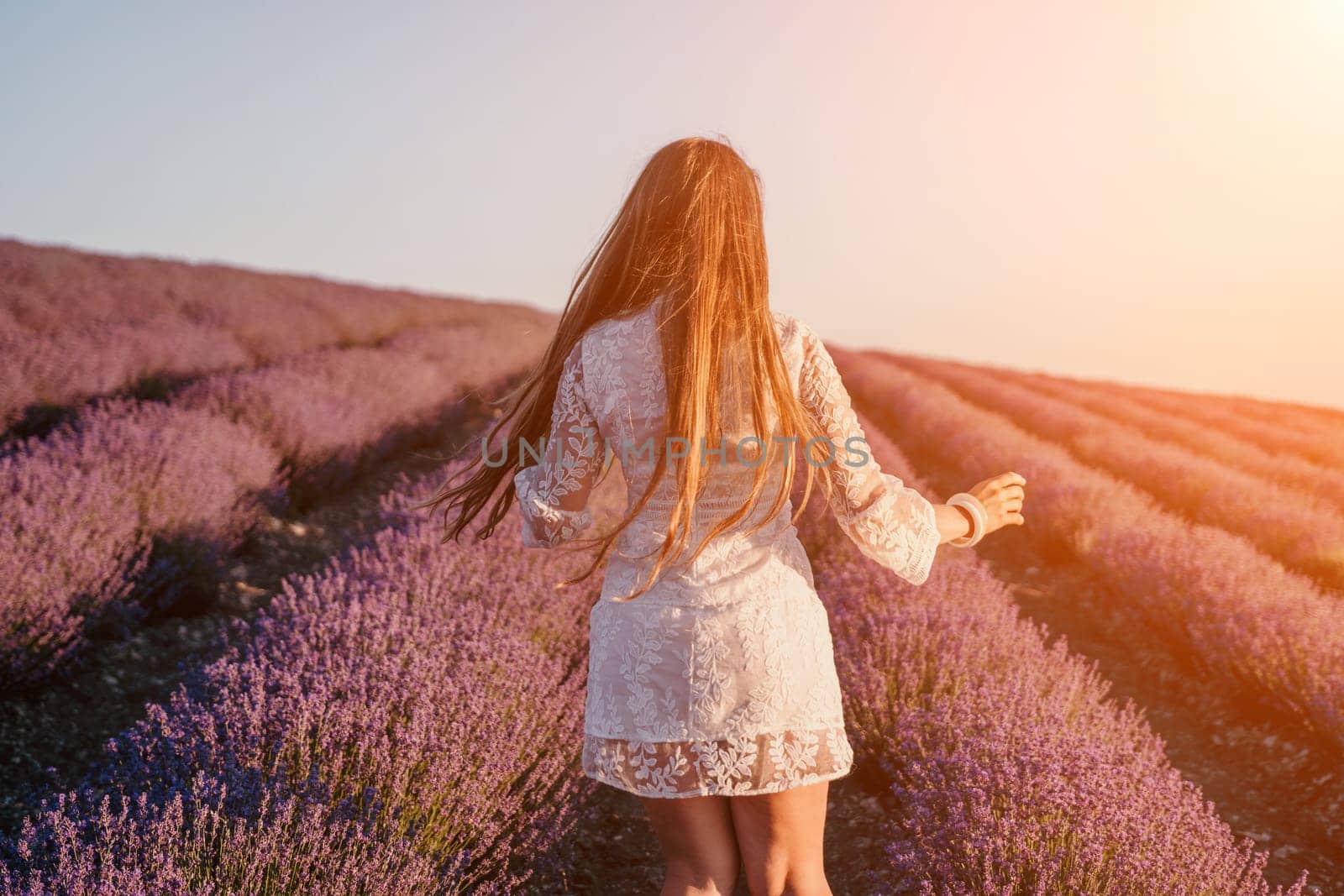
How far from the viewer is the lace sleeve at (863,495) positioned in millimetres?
1387

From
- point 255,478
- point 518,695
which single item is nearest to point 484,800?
point 518,695

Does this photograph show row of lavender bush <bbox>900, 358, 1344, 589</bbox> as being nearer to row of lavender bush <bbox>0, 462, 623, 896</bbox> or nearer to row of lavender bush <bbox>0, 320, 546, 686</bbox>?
row of lavender bush <bbox>0, 462, 623, 896</bbox>

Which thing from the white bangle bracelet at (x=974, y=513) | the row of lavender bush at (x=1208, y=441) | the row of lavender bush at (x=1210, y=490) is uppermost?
the white bangle bracelet at (x=974, y=513)

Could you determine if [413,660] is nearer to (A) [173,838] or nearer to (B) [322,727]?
(B) [322,727]

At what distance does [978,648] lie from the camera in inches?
118

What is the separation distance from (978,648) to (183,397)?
18.6 feet

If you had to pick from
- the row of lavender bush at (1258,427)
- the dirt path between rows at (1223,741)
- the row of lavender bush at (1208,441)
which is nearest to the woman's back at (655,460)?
the dirt path between rows at (1223,741)

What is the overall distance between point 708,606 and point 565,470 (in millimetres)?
314

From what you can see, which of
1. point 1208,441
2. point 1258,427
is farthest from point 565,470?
point 1258,427

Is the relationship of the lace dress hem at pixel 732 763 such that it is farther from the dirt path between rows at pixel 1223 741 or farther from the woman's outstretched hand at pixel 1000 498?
the dirt path between rows at pixel 1223 741

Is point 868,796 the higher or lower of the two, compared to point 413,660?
lower

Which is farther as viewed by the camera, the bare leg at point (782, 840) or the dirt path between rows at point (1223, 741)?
the dirt path between rows at point (1223, 741)

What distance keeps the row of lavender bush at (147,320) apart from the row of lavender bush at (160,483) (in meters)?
0.68

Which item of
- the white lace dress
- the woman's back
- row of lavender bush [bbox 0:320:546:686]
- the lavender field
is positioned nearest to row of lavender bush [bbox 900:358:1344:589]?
the lavender field
